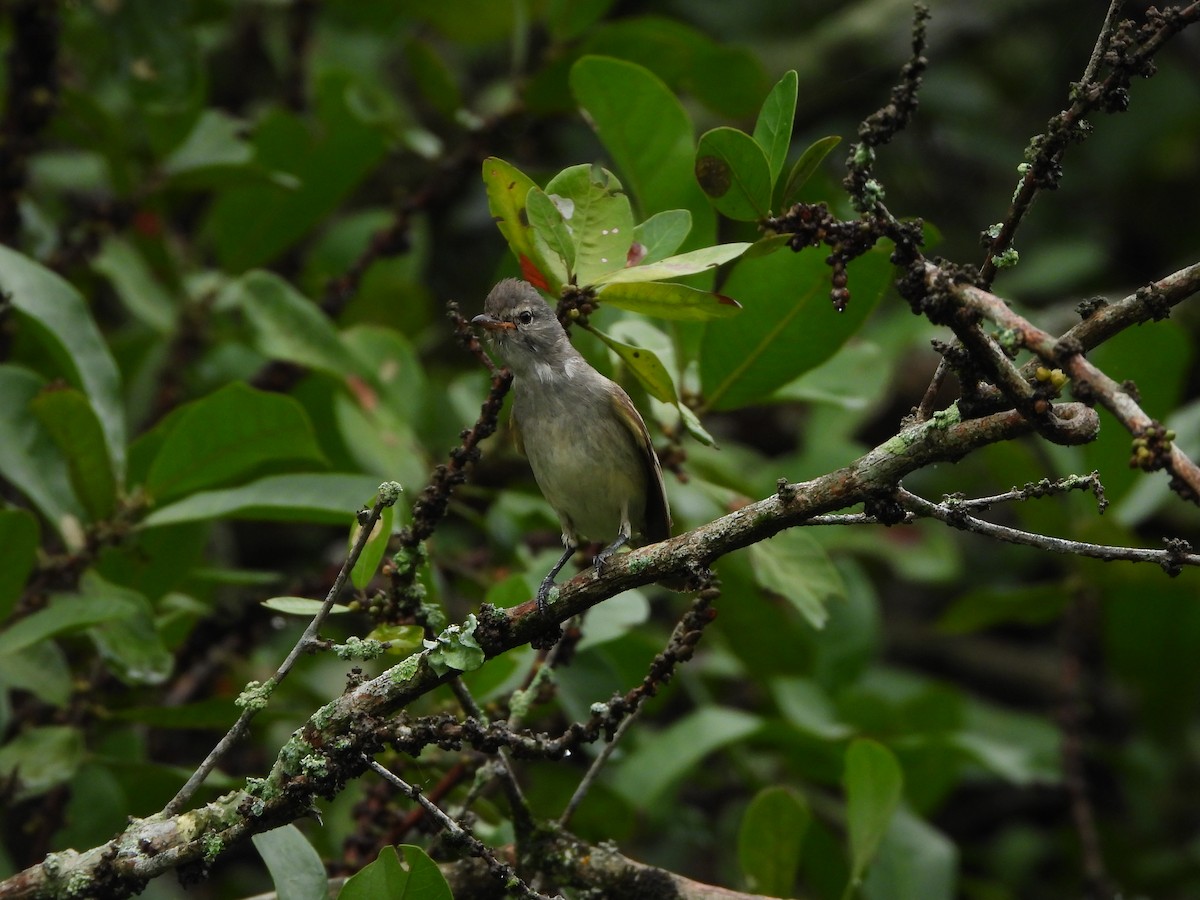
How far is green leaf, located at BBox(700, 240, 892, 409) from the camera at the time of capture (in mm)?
3148

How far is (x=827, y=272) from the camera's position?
311 cm

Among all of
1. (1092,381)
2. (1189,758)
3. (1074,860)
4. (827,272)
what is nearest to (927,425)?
(1092,381)

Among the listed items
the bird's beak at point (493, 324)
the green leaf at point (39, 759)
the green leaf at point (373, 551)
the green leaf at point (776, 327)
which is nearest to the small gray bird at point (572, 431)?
the bird's beak at point (493, 324)

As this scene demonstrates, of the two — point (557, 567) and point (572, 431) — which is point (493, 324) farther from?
point (557, 567)

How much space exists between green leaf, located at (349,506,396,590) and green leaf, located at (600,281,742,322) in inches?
22.9

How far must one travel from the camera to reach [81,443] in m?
3.19

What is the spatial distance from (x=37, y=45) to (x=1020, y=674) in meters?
5.09

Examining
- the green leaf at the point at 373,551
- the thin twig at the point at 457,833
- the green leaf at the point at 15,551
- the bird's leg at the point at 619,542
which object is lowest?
the thin twig at the point at 457,833

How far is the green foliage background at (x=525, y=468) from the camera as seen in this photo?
318cm

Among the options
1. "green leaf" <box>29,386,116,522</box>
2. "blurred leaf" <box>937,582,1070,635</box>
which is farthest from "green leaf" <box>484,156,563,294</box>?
"blurred leaf" <box>937,582,1070,635</box>

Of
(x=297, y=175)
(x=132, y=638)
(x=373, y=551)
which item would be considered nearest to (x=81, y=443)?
(x=132, y=638)

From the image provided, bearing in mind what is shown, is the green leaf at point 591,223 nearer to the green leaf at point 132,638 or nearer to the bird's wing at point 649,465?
the bird's wing at point 649,465

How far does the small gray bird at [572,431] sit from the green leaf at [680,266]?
108 cm

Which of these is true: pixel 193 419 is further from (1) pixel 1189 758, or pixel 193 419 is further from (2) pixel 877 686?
(1) pixel 1189 758
